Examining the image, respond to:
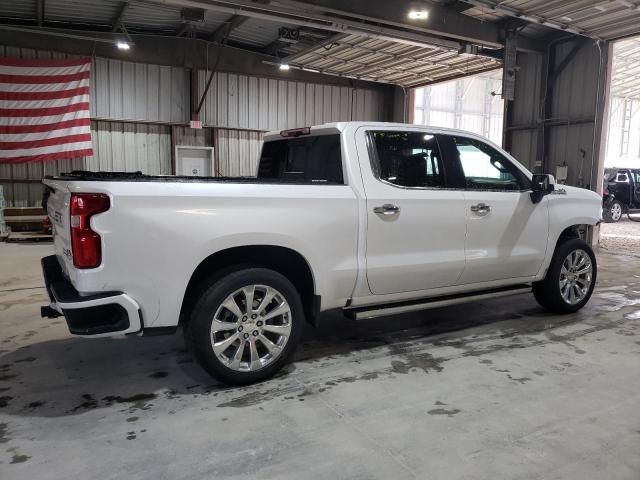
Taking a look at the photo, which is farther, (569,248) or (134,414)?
(569,248)

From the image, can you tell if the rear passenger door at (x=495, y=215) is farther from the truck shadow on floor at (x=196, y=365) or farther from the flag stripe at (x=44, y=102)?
the flag stripe at (x=44, y=102)

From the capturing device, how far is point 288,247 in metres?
3.28

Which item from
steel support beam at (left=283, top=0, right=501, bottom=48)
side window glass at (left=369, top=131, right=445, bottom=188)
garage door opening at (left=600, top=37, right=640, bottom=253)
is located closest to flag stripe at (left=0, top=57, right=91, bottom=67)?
steel support beam at (left=283, top=0, right=501, bottom=48)

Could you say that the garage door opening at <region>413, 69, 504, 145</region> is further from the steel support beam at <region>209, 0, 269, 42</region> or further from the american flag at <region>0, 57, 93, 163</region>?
the american flag at <region>0, 57, 93, 163</region>

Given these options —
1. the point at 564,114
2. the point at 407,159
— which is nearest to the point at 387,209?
the point at 407,159

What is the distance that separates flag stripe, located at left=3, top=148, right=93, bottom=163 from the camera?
1123 cm

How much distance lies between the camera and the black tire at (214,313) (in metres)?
3.06

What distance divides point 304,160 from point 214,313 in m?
1.65

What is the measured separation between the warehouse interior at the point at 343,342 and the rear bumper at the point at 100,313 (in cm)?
53

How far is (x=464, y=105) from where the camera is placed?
2891cm

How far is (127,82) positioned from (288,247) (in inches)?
431

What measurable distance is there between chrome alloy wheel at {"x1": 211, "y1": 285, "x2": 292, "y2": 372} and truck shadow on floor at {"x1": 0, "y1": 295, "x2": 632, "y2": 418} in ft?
0.66

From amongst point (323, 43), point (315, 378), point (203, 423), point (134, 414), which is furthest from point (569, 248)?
point (323, 43)

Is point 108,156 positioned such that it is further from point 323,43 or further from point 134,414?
Result: point 134,414
